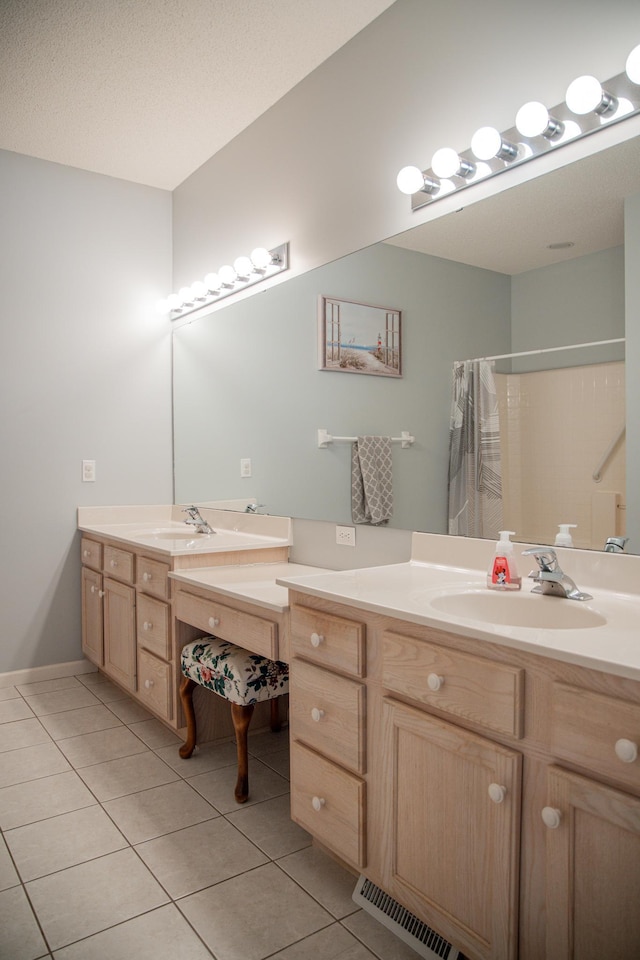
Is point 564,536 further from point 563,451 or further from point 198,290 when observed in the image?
point 198,290

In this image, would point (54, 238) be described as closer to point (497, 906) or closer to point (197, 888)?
point (197, 888)

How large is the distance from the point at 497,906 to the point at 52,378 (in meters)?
2.95

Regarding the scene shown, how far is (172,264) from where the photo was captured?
3648mm

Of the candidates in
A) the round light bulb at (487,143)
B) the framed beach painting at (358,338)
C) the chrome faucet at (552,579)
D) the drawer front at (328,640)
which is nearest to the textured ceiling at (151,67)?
the round light bulb at (487,143)

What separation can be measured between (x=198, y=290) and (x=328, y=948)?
2766mm

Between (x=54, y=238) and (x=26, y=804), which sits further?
(x=54, y=238)

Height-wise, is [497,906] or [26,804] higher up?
[497,906]

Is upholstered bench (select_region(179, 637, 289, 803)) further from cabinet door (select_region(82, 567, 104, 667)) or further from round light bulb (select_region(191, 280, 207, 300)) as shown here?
round light bulb (select_region(191, 280, 207, 300))

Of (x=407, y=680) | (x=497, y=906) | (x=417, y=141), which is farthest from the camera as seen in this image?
(x=417, y=141)

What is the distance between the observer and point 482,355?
1807mm

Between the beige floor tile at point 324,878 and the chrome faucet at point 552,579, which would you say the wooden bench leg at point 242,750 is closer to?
the beige floor tile at point 324,878

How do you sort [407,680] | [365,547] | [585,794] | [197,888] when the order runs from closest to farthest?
[585,794], [407,680], [197,888], [365,547]

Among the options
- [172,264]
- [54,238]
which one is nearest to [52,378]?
[54,238]

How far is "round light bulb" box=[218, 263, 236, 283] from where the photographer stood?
2.99 meters
